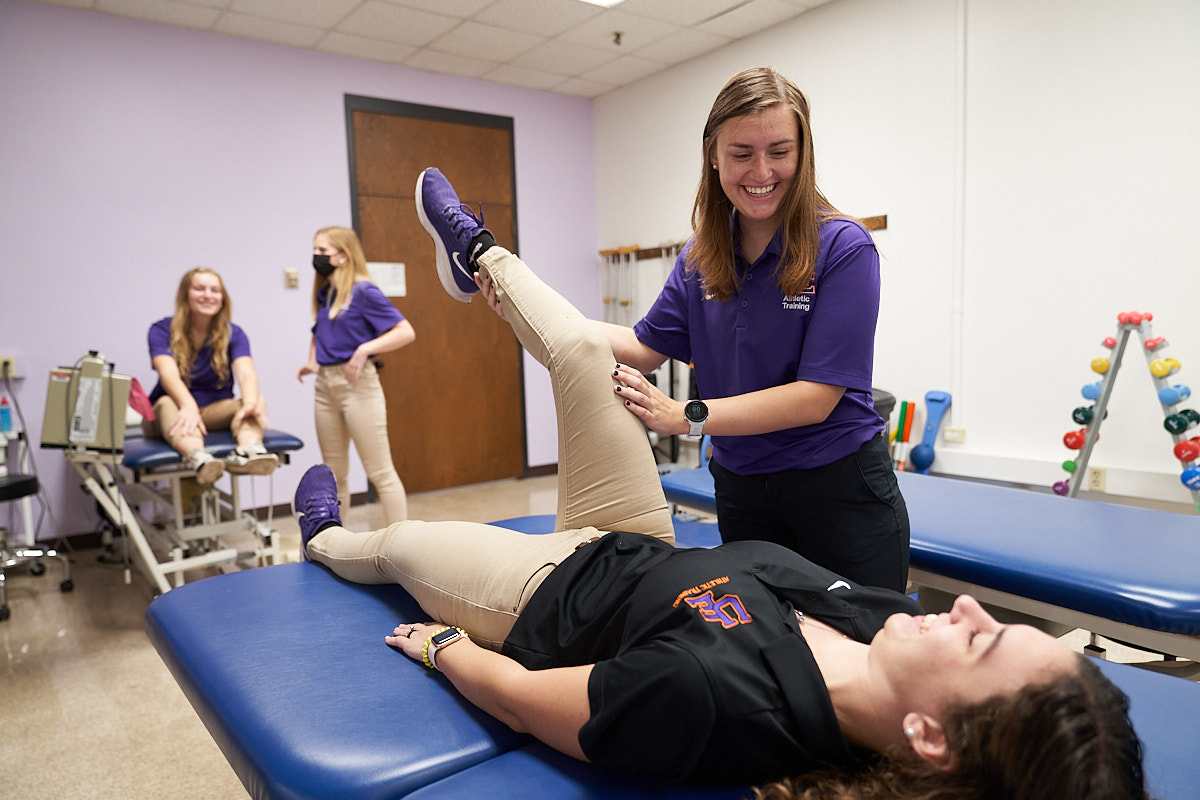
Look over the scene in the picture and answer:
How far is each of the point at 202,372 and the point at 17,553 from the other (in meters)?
1.00

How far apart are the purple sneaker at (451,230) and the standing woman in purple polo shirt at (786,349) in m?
0.44

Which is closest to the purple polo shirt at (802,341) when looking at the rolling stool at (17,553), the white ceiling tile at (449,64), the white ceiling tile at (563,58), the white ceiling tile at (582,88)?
the rolling stool at (17,553)

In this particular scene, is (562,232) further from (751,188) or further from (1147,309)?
(751,188)

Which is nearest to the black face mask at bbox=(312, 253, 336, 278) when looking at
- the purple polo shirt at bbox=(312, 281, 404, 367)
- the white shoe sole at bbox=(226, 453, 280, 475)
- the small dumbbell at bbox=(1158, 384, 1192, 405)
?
the purple polo shirt at bbox=(312, 281, 404, 367)

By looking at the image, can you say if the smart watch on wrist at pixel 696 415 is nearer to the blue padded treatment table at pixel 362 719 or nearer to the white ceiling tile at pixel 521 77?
the blue padded treatment table at pixel 362 719

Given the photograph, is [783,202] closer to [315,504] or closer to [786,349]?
[786,349]

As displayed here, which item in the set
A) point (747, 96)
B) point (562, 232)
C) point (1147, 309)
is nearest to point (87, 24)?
point (562, 232)

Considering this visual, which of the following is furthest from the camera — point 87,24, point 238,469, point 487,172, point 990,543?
point 487,172

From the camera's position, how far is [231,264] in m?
4.09

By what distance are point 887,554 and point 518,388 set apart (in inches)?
160

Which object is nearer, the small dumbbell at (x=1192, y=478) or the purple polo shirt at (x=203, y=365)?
the small dumbbell at (x=1192, y=478)

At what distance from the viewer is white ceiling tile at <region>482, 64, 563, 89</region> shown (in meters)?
4.77

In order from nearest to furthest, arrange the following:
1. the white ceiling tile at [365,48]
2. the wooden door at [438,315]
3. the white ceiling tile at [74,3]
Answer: the white ceiling tile at [74,3], the white ceiling tile at [365,48], the wooden door at [438,315]

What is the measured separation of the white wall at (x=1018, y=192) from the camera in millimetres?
2920
